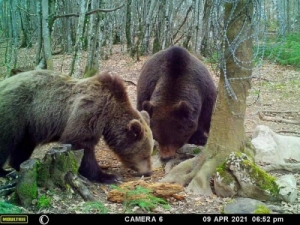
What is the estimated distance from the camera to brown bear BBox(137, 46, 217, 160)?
7.86 m

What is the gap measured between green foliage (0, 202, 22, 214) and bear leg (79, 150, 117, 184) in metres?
1.59

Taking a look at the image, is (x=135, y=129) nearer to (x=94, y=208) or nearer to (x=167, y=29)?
(x=94, y=208)

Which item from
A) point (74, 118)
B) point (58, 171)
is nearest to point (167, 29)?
point (74, 118)

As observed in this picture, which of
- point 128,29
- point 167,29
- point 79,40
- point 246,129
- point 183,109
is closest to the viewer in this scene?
point 183,109

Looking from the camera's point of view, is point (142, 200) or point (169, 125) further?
point (169, 125)

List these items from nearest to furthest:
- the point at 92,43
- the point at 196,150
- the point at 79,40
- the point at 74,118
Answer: the point at 74,118
the point at 196,150
the point at 79,40
the point at 92,43

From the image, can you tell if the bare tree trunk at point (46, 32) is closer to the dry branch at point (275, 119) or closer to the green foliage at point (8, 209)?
the green foliage at point (8, 209)

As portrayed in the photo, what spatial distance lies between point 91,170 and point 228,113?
243 cm

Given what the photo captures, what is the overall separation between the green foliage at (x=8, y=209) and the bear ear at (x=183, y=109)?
365 cm

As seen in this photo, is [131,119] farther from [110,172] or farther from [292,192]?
[292,192]

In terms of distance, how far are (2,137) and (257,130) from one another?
5.06 m

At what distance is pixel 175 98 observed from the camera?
803cm

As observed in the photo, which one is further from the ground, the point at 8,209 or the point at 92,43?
the point at 92,43

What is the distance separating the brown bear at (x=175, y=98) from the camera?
7.86 metres
